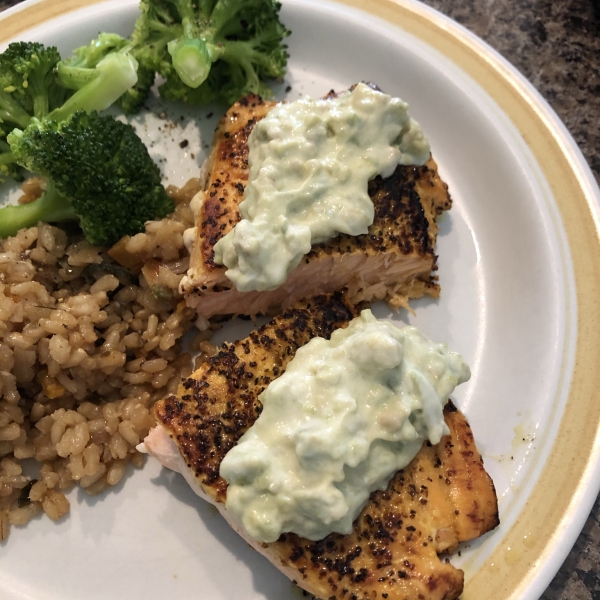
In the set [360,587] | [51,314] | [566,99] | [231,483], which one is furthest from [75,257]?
[566,99]

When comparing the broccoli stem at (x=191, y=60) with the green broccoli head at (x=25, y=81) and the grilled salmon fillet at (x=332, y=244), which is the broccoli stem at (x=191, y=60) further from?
the green broccoli head at (x=25, y=81)

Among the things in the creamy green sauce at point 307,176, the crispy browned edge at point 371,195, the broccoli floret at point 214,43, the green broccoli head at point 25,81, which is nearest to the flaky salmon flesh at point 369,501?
the creamy green sauce at point 307,176

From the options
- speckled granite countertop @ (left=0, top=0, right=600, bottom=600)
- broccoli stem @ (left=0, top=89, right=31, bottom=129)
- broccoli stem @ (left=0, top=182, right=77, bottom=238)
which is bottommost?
broccoli stem @ (left=0, top=182, right=77, bottom=238)

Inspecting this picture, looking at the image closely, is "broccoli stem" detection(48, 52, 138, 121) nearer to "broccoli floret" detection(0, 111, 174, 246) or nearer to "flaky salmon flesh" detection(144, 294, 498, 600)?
"broccoli floret" detection(0, 111, 174, 246)

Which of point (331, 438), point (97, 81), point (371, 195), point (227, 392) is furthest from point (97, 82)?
point (331, 438)

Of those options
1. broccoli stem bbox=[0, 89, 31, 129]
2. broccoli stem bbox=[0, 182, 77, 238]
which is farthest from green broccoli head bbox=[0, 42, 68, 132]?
broccoli stem bbox=[0, 182, 77, 238]

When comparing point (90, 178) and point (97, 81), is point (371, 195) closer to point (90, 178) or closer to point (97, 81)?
point (90, 178)

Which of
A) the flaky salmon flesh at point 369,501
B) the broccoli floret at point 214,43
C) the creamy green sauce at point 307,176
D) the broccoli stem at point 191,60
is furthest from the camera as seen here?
the broccoli floret at point 214,43
